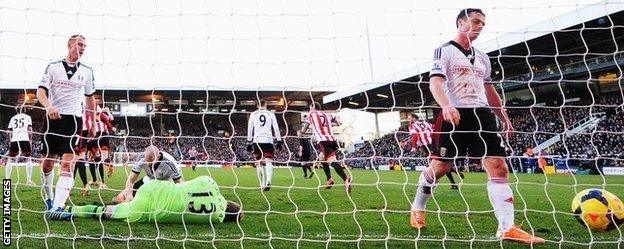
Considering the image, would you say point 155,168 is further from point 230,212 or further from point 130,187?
point 230,212

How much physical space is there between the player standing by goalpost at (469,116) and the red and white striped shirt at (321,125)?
479 cm

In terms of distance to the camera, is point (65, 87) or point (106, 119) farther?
point (106, 119)

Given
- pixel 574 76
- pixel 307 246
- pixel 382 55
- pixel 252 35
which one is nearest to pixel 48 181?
pixel 252 35

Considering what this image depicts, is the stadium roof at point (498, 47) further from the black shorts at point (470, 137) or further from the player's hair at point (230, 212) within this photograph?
the player's hair at point (230, 212)

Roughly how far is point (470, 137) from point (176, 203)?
2.53m

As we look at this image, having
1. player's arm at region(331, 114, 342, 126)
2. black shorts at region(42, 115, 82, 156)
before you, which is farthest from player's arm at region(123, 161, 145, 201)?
player's arm at region(331, 114, 342, 126)

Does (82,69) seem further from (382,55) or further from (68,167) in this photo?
(382,55)

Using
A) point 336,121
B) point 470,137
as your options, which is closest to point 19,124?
point 336,121

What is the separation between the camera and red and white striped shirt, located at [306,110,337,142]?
9312mm

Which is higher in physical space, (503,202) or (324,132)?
(324,132)

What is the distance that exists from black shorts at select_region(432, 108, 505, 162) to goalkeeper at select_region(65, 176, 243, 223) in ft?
6.12

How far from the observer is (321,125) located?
31.3ft

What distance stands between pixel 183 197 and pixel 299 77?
1.45 m

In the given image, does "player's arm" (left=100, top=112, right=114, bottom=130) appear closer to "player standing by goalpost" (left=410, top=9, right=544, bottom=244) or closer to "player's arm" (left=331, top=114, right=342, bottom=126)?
"player's arm" (left=331, top=114, right=342, bottom=126)
